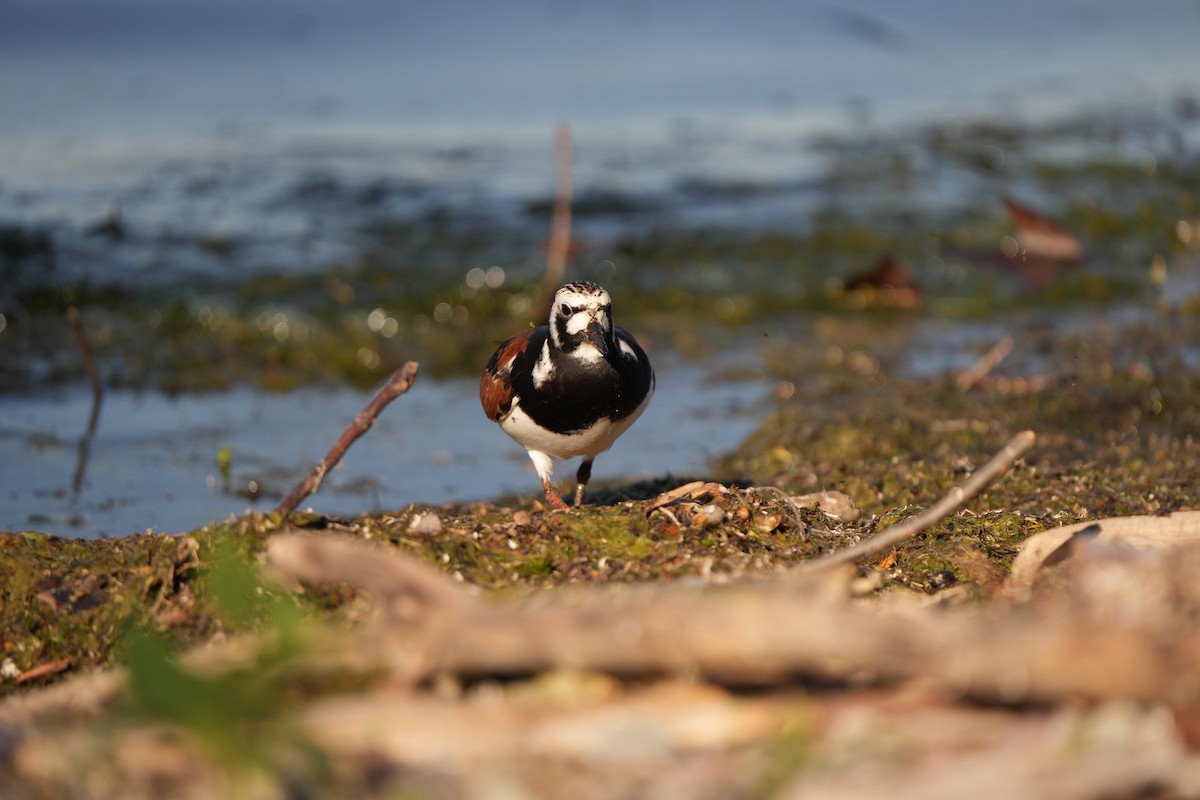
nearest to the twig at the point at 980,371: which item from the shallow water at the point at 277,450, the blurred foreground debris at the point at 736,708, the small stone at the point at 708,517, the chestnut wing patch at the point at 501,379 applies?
the shallow water at the point at 277,450

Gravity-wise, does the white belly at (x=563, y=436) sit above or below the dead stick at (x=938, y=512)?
below

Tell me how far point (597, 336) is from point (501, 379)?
0.66 metres

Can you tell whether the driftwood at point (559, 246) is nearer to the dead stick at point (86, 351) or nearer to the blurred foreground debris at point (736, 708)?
the dead stick at point (86, 351)

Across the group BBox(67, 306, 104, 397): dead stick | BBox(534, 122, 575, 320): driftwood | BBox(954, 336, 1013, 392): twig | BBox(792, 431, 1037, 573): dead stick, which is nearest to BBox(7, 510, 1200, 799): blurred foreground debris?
BBox(792, 431, 1037, 573): dead stick

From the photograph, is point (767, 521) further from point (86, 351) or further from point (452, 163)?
point (452, 163)

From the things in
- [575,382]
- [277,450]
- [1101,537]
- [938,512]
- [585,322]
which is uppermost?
[585,322]

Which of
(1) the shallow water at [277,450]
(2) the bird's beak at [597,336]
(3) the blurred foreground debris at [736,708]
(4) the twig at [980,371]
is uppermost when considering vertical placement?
(2) the bird's beak at [597,336]

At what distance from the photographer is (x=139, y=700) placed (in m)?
→ 2.46

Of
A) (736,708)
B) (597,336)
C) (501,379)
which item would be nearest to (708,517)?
(597,336)

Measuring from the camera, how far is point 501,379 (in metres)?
5.92

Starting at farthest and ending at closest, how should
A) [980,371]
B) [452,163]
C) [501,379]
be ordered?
1. [452,163]
2. [980,371]
3. [501,379]

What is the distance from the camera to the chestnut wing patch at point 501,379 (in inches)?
231

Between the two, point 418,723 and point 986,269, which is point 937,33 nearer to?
point 986,269

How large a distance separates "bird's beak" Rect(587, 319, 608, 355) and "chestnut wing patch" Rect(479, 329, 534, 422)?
0.52 metres
